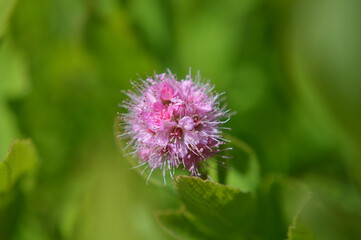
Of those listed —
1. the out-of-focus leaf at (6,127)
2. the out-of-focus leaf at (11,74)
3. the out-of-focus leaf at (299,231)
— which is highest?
the out-of-focus leaf at (11,74)

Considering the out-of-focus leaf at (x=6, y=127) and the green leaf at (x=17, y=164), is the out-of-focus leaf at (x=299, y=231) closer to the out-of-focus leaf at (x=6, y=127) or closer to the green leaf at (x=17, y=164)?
the green leaf at (x=17, y=164)

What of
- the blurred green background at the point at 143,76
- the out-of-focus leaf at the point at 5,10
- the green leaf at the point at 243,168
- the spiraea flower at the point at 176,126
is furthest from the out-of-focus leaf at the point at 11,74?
the green leaf at the point at 243,168

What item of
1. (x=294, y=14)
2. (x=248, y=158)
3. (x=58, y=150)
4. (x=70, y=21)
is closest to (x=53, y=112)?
(x=58, y=150)

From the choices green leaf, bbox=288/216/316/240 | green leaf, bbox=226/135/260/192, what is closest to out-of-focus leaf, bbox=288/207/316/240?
green leaf, bbox=288/216/316/240

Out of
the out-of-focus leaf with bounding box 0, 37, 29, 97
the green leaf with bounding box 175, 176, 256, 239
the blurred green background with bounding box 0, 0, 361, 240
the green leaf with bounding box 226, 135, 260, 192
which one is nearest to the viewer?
the green leaf with bounding box 175, 176, 256, 239

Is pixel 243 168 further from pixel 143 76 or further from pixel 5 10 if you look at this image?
pixel 5 10

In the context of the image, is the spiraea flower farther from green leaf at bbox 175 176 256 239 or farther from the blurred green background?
the blurred green background
